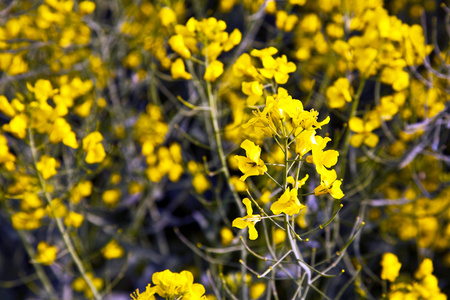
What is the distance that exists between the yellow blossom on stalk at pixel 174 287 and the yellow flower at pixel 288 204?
0.41 m

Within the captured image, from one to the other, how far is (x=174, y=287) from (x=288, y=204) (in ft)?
1.57

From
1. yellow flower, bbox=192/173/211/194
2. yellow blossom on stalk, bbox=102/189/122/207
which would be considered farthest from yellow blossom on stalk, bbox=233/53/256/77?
yellow blossom on stalk, bbox=102/189/122/207

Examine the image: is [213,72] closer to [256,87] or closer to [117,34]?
[256,87]

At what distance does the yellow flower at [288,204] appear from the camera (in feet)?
3.77

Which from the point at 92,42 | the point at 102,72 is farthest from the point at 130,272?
the point at 92,42

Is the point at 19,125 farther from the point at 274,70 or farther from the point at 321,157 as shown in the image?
the point at 321,157

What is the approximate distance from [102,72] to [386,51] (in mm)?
2178

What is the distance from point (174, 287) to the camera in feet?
4.41

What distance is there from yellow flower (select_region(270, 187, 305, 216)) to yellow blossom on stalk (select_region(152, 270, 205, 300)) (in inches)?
16.0

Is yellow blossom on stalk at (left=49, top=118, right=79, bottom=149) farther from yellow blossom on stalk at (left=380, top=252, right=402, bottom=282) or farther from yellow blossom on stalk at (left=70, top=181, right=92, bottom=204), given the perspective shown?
yellow blossom on stalk at (left=380, top=252, right=402, bottom=282)

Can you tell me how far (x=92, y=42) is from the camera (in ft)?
11.6

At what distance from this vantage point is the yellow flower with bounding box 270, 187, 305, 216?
115cm

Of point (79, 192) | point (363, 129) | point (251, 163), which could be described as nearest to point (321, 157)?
point (251, 163)

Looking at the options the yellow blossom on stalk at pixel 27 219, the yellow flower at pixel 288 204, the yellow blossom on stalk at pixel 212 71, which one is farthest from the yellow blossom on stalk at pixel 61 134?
the yellow flower at pixel 288 204
